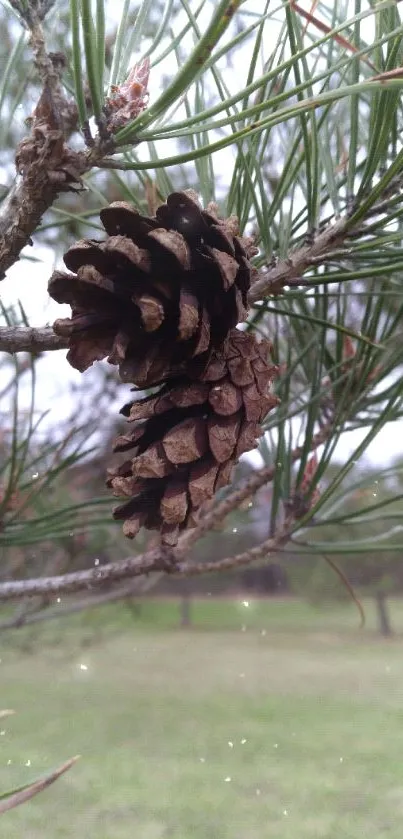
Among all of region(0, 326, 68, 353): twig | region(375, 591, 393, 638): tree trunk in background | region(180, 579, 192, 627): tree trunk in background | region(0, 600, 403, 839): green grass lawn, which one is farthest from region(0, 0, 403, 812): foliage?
region(375, 591, 393, 638): tree trunk in background

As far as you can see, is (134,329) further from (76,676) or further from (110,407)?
(76,676)

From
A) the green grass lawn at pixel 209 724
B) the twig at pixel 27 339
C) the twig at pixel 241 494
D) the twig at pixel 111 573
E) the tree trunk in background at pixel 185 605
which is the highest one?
the twig at pixel 27 339

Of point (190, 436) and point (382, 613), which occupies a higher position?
point (190, 436)

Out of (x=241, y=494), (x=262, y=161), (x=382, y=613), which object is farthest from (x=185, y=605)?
(x=262, y=161)

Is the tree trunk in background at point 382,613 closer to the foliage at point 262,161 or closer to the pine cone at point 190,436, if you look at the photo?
the foliage at point 262,161

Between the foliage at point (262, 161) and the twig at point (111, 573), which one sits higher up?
the foliage at point (262, 161)

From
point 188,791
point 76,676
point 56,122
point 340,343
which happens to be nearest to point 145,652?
point 76,676

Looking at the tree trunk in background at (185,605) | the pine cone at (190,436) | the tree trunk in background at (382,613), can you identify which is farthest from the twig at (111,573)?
the tree trunk in background at (382,613)

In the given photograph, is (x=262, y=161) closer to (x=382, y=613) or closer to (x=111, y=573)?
(x=111, y=573)
